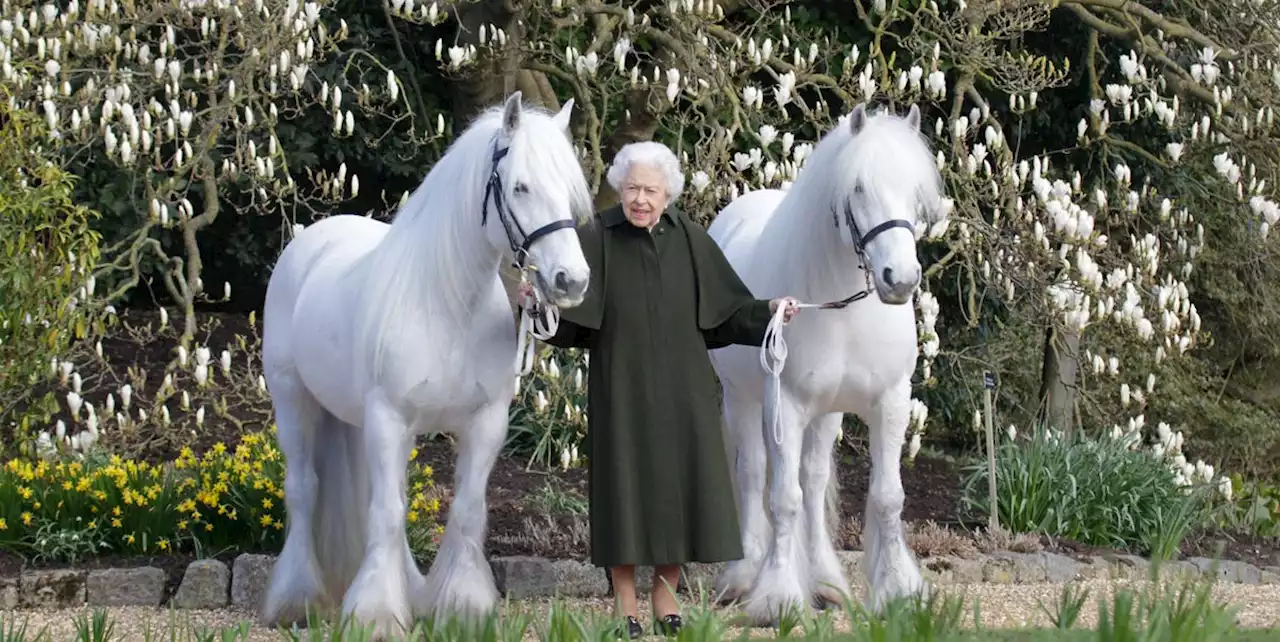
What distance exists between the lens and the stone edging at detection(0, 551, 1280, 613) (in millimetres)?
5977

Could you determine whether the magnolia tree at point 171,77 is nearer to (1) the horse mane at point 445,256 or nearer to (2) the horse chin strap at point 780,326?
(1) the horse mane at point 445,256

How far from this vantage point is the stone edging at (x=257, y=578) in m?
5.98

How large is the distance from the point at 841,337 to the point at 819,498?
89 cm

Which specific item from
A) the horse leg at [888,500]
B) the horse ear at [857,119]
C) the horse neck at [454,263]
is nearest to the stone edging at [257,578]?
the horse leg at [888,500]

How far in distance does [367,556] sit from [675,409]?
1071 millimetres

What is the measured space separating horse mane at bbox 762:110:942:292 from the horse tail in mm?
1705

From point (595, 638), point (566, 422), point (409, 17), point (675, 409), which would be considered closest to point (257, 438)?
point (566, 422)

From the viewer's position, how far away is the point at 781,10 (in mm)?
10336

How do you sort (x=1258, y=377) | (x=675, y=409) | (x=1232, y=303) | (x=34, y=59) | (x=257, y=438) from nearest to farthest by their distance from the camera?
(x=675, y=409) < (x=257, y=438) < (x=34, y=59) < (x=1232, y=303) < (x=1258, y=377)

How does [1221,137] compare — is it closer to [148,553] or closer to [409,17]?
[409,17]

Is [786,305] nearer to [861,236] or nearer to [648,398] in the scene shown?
[861,236]

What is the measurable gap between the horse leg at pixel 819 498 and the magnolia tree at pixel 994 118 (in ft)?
4.03

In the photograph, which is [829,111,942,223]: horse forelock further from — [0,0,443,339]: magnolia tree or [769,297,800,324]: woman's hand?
[0,0,443,339]: magnolia tree

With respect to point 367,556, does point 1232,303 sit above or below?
above
